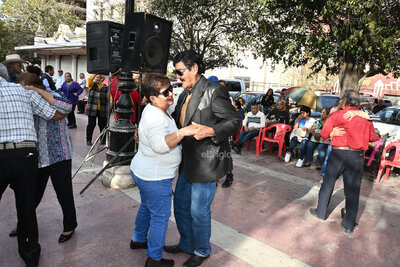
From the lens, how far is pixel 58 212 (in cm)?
358

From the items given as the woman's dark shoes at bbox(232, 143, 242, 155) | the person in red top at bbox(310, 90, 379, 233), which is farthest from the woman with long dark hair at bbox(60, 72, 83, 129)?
the person in red top at bbox(310, 90, 379, 233)

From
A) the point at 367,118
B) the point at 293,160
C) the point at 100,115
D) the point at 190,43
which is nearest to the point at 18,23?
the point at 190,43

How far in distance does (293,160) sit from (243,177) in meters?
2.16

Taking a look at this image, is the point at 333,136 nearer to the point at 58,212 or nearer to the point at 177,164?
the point at 177,164

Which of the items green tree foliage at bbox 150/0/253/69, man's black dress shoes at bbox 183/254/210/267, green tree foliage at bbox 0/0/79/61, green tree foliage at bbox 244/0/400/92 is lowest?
man's black dress shoes at bbox 183/254/210/267

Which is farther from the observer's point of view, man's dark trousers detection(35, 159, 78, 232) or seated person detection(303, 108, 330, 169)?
seated person detection(303, 108, 330, 169)

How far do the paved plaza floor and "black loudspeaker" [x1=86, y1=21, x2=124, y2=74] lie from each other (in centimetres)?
184

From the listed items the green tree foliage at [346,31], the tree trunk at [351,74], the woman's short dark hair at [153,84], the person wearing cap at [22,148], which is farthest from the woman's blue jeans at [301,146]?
the person wearing cap at [22,148]

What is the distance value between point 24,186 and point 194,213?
1390 millimetres

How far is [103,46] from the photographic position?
4723 mm

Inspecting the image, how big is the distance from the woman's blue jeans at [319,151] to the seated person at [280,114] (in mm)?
1256

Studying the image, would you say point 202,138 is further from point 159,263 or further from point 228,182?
point 228,182

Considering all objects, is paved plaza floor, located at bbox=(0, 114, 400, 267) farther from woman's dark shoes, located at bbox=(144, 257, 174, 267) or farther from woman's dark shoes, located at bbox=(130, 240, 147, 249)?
woman's dark shoes, located at bbox=(144, 257, 174, 267)

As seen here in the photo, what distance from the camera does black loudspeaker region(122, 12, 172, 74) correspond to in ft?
13.4
